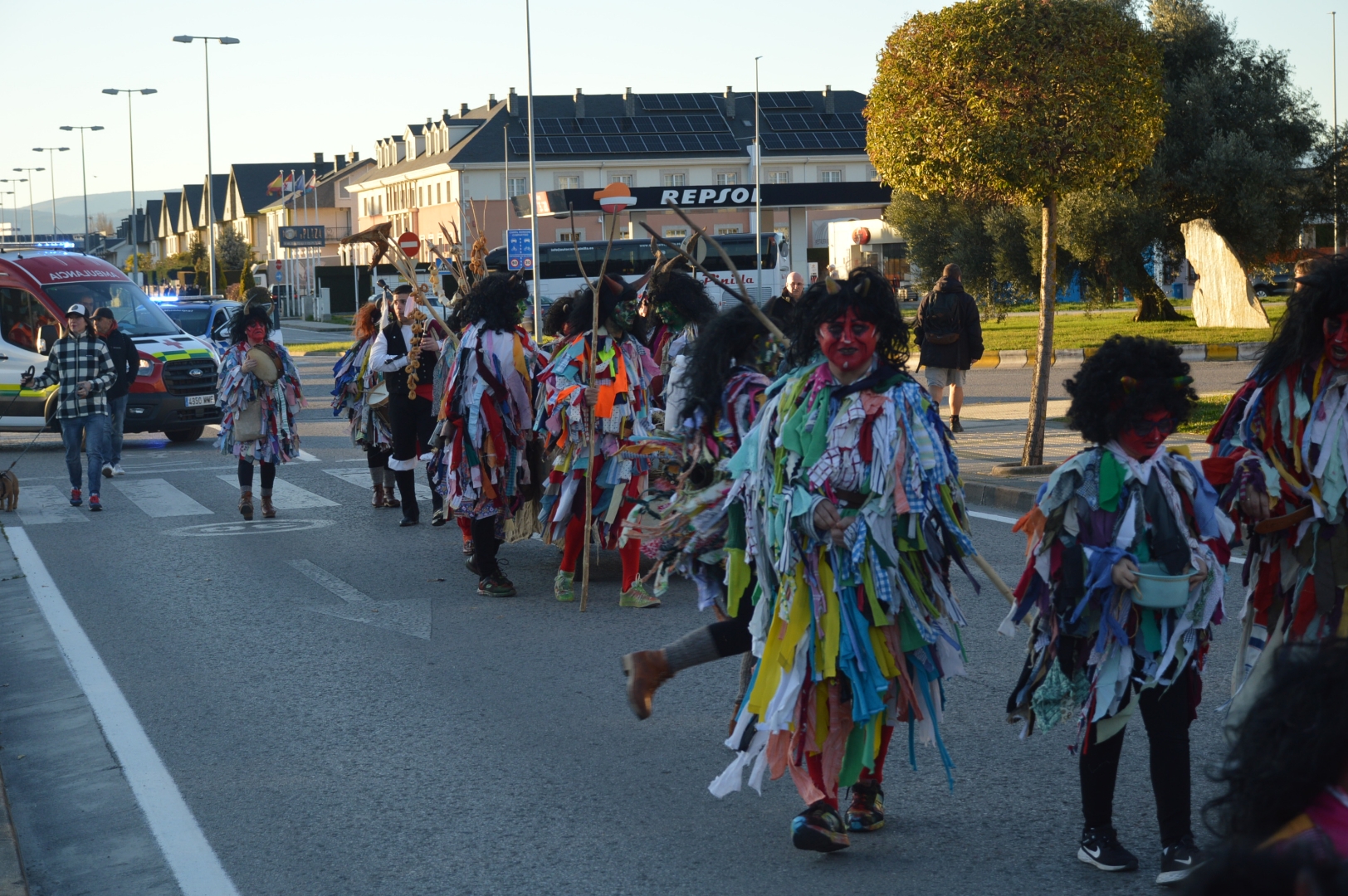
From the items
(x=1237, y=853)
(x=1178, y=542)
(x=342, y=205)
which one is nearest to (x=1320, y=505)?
(x=1178, y=542)

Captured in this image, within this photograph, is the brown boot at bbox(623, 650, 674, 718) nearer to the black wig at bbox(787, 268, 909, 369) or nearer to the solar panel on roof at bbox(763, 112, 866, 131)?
the black wig at bbox(787, 268, 909, 369)

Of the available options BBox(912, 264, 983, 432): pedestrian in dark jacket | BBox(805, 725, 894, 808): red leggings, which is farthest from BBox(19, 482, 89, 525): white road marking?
BBox(805, 725, 894, 808): red leggings

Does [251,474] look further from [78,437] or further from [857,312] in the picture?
[857,312]

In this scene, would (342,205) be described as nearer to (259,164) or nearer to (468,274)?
(259,164)

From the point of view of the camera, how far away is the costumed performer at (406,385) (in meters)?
11.3

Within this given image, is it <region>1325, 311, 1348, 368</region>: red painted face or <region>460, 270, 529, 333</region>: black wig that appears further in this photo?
<region>460, 270, 529, 333</region>: black wig

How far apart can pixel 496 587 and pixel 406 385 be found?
3.09 metres

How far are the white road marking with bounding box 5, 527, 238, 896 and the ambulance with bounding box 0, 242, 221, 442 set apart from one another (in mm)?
10064

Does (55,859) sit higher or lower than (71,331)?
lower

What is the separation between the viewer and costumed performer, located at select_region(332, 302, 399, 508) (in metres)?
12.3

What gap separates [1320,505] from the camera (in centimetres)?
437

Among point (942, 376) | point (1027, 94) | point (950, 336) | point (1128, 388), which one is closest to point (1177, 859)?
point (1128, 388)

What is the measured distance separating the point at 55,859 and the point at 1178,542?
3.57 metres

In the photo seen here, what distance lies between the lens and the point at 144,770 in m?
5.57
